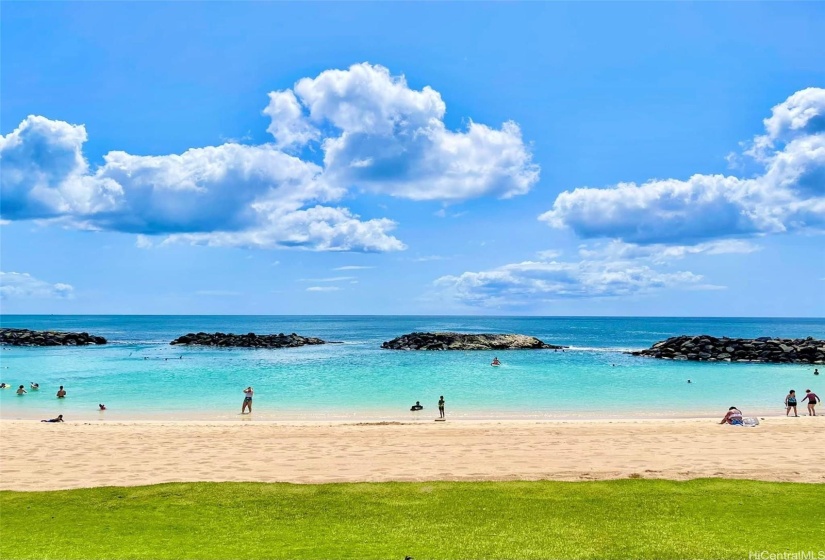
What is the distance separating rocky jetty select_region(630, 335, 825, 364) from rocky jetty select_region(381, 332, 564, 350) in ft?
60.2

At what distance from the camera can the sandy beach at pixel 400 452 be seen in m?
15.9

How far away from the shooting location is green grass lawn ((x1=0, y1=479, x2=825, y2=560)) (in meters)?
9.42

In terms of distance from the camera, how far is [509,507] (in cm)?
1188

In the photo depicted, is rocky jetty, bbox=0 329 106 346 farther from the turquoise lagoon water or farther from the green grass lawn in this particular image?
the green grass lawn

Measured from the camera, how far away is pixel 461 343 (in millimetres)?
89625

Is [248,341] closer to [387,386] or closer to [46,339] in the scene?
[46,339]

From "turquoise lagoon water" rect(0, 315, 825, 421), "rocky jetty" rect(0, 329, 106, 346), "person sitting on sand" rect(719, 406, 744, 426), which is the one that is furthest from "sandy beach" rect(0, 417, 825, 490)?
"rocky jetty" rect(0, 329, 106, 346)

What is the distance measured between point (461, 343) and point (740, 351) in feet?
126

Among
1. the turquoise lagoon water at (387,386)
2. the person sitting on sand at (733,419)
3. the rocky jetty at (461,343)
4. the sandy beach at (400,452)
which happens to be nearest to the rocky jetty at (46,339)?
the turquoise lagoon water at (387,386)

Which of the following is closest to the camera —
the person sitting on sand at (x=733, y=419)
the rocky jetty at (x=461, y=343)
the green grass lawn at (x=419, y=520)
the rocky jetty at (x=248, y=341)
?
the green grass lawn at (x=419, y=520)

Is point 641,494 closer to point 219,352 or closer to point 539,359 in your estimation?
point 539,359

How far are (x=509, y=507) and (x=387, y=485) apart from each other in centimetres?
336

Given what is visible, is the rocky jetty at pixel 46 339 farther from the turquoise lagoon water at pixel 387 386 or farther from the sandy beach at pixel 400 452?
the sandy beach at pixel 400 452

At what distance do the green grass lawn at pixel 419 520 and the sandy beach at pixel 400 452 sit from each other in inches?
80.1
